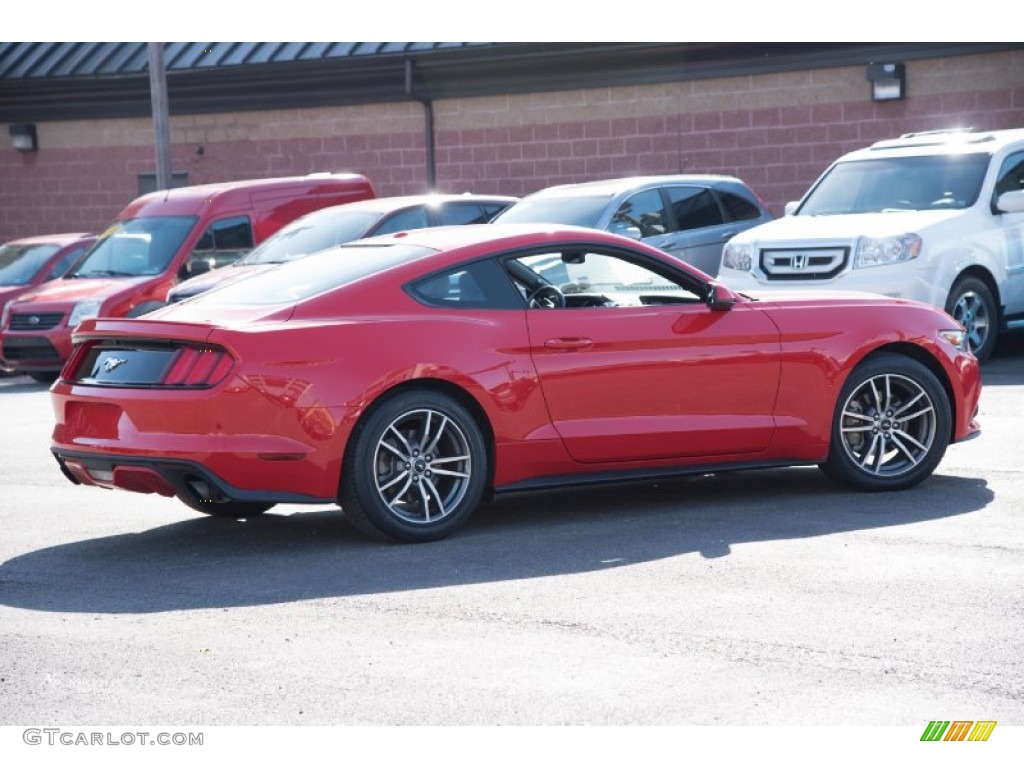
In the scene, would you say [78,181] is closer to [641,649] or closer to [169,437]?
[169,437]

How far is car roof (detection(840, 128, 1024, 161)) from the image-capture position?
1506cm

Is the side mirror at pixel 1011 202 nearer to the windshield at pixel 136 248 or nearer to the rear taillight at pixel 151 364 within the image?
the windshield at pixel 136 248

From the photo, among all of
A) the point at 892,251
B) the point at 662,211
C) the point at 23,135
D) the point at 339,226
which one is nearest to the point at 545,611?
the point at 892,251

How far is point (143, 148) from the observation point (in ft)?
92.6

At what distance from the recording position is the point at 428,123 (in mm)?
24812

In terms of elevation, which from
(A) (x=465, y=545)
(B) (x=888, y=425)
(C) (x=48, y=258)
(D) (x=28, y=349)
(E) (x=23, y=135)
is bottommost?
(A) (x=465, y=545)

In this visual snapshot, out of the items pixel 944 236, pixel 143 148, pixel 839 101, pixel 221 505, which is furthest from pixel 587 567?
pixel 143 148

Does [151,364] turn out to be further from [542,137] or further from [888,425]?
[542,137]

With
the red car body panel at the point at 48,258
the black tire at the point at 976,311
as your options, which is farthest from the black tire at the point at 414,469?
the red car body panel at the point at 48,258

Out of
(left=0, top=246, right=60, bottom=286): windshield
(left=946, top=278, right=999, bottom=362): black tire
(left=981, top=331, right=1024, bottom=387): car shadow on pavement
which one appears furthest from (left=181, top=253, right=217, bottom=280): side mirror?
(left=981, top=331, right=1024, bottom=387): car shadow on pavement

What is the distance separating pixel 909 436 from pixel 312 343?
3279 millimetres

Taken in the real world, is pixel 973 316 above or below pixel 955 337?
below

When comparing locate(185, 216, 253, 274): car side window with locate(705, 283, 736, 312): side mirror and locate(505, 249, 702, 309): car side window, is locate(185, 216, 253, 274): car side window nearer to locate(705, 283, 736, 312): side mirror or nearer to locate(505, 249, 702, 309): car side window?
locate(505, 249, 702, 309): car side window

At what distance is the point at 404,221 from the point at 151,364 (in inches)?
358
